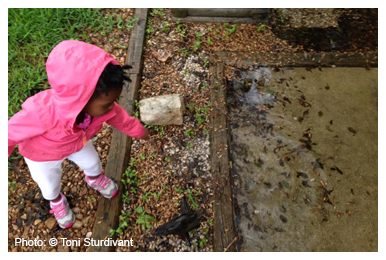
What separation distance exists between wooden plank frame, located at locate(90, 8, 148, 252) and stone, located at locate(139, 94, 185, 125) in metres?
0.21

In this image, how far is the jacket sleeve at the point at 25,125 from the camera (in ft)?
4.85

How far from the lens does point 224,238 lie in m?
2.13

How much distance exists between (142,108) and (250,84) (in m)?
1.21

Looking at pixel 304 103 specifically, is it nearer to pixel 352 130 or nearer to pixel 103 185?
pixel 352 130

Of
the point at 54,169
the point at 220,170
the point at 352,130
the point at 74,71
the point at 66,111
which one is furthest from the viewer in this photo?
the point at 352,130

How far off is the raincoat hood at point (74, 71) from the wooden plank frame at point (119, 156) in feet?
3.51

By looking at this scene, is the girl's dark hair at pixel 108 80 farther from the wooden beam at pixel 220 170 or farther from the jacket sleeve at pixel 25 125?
the wooden beam at pixel 220 170

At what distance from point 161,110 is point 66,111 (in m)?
1.13

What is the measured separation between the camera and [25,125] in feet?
4.89

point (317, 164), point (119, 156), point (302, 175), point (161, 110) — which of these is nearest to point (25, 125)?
point (119, 156)

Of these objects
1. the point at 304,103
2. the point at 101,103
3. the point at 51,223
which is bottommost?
the point at 51,223

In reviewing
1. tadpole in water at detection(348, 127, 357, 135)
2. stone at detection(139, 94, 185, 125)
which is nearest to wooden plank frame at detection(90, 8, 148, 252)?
stone at detection(139, 94, 185, 125)

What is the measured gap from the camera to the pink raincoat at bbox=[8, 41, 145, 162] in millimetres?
1339

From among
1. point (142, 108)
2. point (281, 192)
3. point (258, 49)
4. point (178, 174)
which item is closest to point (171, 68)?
point (142, 108)
